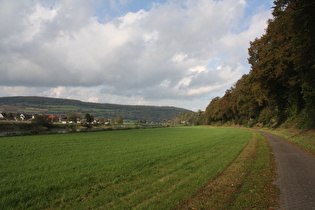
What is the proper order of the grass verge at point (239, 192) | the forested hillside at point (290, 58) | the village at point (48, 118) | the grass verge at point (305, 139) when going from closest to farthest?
1. the grass verge at point (239, 192)
2. the forested hillside at point (290, 58)
3. the grass verge at point (305, 139)
4. the village at point (48, 118)

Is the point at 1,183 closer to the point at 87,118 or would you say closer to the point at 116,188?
the point at 116,188

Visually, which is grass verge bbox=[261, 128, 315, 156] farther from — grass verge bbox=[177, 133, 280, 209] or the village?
the village

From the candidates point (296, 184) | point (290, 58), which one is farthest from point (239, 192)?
point (290, 58)

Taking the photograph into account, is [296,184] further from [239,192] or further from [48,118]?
[48,118]

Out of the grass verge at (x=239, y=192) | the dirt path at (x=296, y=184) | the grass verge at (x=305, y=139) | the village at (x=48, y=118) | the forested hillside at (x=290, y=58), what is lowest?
the village at (x=48, y=118)

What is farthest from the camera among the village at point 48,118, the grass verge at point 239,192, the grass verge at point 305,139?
the village at point 48,118

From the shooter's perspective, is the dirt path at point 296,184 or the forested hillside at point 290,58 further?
the forested hillside at point 290,58

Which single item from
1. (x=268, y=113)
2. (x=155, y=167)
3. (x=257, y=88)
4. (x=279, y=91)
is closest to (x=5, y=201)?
(x=155, y=167)

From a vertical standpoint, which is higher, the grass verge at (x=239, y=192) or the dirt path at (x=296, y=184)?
the dirt path at (x=296, y=184)

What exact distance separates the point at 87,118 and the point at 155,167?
373ft

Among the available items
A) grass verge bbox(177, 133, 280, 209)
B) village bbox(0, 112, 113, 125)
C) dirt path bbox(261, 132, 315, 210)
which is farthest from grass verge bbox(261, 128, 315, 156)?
village bbox(0, 112, 113, 125)

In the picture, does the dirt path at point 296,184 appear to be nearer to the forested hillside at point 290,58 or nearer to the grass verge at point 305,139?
the grass verge at point 305,139

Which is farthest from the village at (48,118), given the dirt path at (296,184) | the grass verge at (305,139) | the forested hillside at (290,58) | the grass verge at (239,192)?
the dirt path at (296,184)

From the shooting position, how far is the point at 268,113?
52000 millimetres
